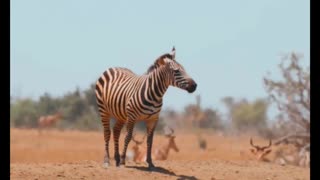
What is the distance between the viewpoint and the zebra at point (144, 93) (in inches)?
384

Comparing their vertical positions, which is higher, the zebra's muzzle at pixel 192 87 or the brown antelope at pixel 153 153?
the zebra's muzzle at pixel 192 87

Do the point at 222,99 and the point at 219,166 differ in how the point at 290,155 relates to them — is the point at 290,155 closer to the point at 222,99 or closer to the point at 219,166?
the point at 219,166

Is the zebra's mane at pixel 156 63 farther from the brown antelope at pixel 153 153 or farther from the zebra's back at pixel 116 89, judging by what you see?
the brown antelope at pixel 153 153

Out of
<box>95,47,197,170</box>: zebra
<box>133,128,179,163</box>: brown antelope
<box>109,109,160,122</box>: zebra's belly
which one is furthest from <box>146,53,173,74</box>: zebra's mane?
<box>133,128,179,163</box>: brown antelope

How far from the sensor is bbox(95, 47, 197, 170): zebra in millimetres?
9758

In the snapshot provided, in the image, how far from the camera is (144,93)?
9.97 metres

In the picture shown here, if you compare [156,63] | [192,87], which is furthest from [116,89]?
[192,87]

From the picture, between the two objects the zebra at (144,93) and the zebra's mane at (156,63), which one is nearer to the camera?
the zebra at (144,93)

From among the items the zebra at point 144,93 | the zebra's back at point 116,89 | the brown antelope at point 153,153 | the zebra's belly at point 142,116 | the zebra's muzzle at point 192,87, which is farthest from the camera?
the brown antelope at point 153,153

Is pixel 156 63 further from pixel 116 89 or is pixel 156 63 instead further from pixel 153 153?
pixel 153 153

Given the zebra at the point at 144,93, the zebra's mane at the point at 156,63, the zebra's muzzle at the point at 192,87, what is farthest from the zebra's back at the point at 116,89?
the zebra's muzzle at the point at 192,87
